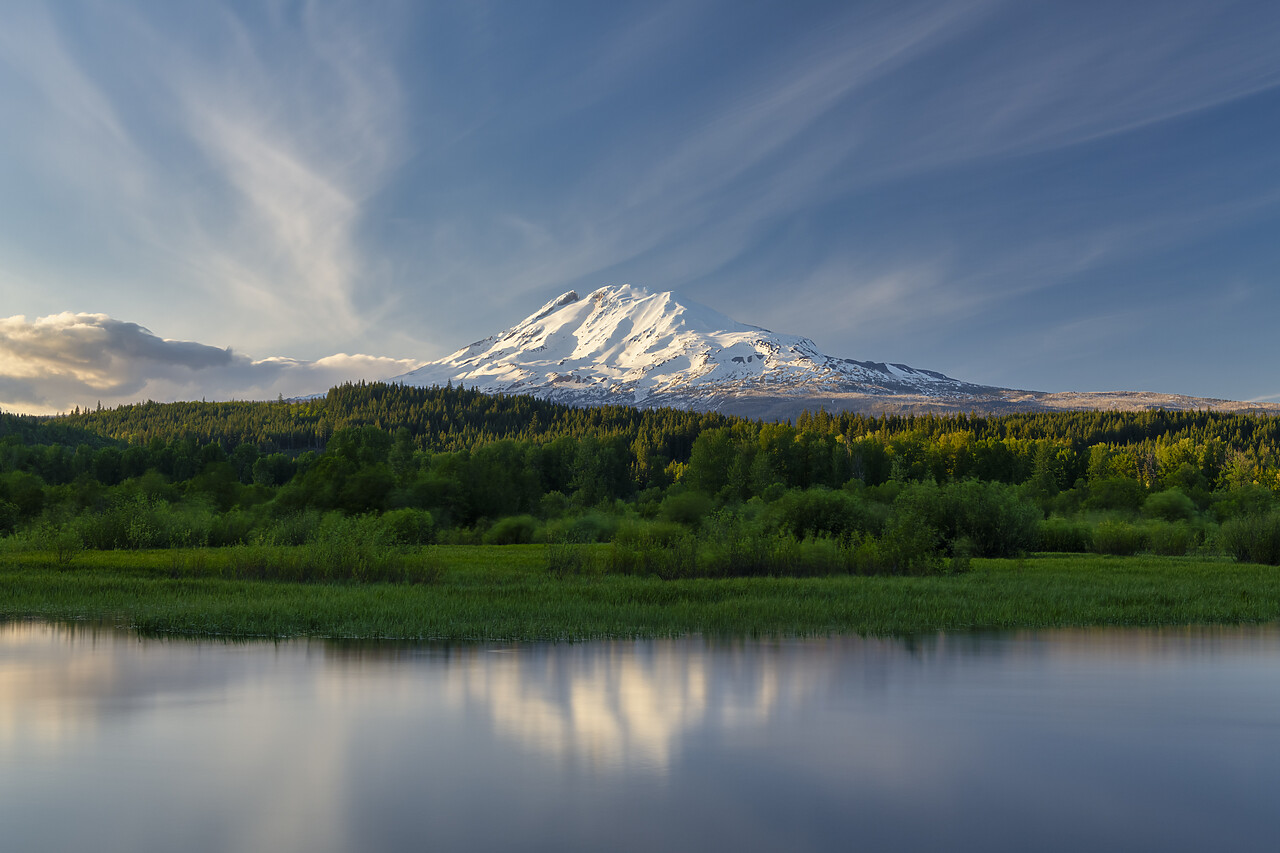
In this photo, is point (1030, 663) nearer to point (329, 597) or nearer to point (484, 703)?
point (484, 703)

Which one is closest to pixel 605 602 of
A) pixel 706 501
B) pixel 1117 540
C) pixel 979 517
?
pixel 979 517

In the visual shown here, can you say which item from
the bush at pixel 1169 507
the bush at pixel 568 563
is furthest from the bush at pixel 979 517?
the bush at pixel 1169 507

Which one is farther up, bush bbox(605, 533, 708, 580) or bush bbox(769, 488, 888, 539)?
bush bbox(769, 488, 888, 539)

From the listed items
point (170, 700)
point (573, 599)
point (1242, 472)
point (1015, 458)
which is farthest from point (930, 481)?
point (1242, 472)

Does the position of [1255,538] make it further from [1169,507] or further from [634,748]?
[634,748]

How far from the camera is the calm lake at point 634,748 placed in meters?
12.3

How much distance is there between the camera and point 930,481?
63.0m

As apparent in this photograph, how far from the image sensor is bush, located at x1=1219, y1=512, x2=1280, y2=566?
5672cm

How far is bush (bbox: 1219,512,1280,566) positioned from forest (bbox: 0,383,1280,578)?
14cm

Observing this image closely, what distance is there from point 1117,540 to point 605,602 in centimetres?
5212

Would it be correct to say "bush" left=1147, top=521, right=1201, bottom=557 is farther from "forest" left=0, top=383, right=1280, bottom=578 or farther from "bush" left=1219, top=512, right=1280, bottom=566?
"bush" left=1219, top=512, right=1280, bottom=566

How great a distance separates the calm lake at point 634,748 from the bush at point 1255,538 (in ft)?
126

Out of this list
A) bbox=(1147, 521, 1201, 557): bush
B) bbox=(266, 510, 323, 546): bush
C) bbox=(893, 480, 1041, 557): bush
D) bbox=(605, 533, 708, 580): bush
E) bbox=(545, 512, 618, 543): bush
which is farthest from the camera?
bbox=(545, 512, 618, 543): bush

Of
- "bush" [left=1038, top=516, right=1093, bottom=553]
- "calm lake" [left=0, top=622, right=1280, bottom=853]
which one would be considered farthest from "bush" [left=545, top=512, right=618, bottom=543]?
"calm lake" [left=0, top=622, right=1280, bottom=853]
